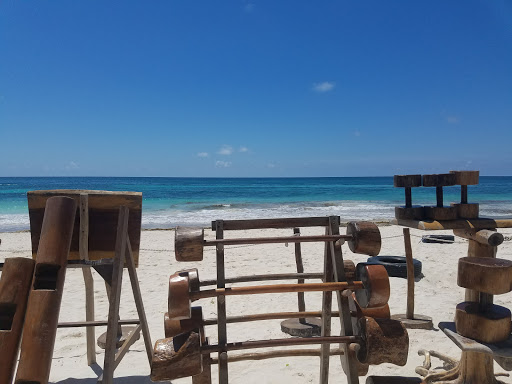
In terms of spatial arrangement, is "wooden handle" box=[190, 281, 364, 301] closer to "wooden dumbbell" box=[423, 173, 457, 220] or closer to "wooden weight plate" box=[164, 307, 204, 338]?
"wooden weight plate" box=[164, 307, 204, 338]

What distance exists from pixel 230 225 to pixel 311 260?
731 cm

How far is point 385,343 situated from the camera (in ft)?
7.53

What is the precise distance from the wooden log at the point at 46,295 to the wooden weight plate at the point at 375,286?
2.12 m

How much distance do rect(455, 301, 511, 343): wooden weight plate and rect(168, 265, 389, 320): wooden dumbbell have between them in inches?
34.7

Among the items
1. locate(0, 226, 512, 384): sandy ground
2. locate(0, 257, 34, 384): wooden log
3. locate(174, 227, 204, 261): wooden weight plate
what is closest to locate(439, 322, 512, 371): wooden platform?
locate(0, 226, 512, 384): sandy ground

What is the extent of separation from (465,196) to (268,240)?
1.78m

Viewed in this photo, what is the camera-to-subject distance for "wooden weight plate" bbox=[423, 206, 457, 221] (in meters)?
2.94

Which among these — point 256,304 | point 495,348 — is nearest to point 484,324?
point 495,348

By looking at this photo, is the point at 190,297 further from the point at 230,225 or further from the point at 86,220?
the point at 86,220


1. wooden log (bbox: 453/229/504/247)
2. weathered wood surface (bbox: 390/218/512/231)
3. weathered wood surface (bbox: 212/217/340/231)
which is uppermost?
weathered wood surface (bbox: 212/217/340/231)

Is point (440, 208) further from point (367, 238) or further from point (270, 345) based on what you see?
point (270, 345)

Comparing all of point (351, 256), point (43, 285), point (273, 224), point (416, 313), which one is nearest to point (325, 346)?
point (273, 224)

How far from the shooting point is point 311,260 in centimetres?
952

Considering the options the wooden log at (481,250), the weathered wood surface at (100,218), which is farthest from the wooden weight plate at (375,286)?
the weathered wood surface at (100,218)
